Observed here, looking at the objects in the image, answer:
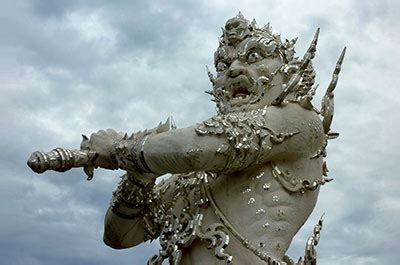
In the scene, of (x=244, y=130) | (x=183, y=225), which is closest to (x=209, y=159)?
(x=244, y=130)

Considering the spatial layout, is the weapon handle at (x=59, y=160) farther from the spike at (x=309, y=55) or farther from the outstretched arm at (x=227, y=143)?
the spike at (x=309, y=55)

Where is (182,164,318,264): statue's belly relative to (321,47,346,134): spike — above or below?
below

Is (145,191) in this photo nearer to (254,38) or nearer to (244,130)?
(244,130)

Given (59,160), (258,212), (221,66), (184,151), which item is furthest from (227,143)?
(59,160)

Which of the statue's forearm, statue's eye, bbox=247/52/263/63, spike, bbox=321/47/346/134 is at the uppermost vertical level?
statue's eye, bbox=247/52/263/63

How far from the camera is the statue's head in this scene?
5441 mm

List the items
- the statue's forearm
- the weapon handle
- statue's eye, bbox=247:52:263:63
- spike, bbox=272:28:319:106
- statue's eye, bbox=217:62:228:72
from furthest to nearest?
statue's eye, bbox=217:62:228:72 < statue's eye, bbox=247:52:263:63 < spike, bbox=272:28:319:106 < the statue's forearm < the weapon handle

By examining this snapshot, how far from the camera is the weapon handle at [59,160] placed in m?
4.72

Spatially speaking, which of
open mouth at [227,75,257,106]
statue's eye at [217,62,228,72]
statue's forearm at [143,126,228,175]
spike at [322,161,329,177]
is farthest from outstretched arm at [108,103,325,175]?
statue's eye at [217,62,228,72]

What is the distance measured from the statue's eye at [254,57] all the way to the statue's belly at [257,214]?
2.85 ft

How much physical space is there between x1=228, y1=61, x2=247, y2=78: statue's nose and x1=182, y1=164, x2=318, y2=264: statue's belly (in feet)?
2.53

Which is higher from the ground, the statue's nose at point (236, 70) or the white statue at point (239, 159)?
the statue's nose at point (236, 70)

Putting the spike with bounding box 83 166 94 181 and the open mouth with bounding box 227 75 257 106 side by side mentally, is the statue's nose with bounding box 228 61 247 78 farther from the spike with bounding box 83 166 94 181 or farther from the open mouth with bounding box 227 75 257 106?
the spike with bounding box 83 166 94 181

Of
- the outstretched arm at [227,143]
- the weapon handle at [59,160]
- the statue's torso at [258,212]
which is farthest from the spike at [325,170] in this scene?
the weapon handle at [59,160]
